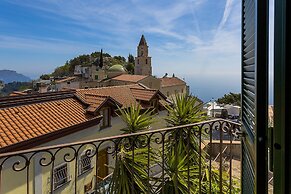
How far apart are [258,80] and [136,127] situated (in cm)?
257

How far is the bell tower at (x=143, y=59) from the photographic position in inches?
1224

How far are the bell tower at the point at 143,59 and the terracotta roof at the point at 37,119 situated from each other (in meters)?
20.8

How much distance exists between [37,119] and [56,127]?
0.78 metres

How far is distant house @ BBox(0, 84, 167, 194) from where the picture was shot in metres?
7.20

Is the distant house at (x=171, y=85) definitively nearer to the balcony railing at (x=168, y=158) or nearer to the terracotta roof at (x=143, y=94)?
the terracotta roof at (x=143, y=94)

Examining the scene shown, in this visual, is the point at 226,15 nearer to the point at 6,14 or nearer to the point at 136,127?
the point at 136,127

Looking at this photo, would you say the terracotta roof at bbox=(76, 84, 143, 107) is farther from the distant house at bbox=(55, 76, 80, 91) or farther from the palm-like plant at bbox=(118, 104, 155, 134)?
the distant house at bbox=(55, 76, 80, 91)

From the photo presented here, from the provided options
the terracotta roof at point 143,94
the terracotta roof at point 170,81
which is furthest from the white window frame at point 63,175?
the terracotta roof at point 170,81

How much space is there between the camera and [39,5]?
19.2m

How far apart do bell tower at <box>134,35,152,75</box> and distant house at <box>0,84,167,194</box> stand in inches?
744

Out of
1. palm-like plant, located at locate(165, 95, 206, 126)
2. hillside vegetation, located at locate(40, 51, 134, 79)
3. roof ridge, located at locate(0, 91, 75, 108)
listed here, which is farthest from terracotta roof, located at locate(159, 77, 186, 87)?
palm-like plant, located at locate(165, 95, 206, 126)

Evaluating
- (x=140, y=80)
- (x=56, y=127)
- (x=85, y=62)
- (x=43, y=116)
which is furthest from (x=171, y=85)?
(x=56, y=127)

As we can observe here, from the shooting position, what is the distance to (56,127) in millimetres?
8883

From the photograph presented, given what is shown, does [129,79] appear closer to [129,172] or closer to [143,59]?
[143,59]
